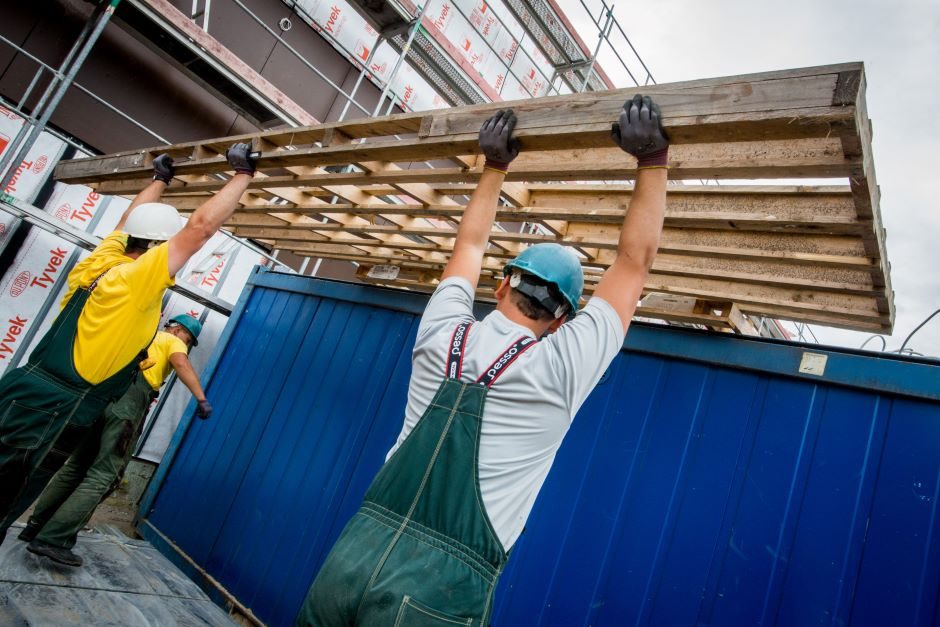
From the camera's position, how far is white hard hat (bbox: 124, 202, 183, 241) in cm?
393

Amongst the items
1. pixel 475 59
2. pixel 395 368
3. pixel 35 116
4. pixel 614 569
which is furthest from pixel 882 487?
pixel 475 59

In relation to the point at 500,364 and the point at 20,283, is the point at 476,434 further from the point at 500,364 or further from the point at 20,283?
the point at 20,283

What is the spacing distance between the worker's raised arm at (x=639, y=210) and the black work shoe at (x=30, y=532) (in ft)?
17.8

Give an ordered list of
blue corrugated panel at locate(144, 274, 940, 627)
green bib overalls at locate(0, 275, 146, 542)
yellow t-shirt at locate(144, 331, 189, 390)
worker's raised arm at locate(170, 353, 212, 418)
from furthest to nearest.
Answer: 1. worker's raised arm at locate(170, 353, 212, 418)
2. yellow t-shirt at locate(144, 331, 189, 390)
3. green bib overalls at locate(0, 275, 146, 542)
4. blue corrugated panel at locate(144, 274, 940, 627)

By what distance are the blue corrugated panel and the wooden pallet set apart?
519 millimetres

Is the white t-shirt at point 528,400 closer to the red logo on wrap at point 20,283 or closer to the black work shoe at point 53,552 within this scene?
the black work shoe at point 53,552

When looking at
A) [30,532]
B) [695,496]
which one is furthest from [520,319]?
[30,532]

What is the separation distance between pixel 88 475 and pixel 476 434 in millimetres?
4738

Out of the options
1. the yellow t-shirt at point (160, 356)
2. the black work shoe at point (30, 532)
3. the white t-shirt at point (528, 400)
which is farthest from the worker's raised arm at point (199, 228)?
the black work shoe at point (30, 532)

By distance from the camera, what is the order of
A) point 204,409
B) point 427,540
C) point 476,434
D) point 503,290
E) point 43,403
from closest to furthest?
point 427,540
point 476,434
point 503,290
point 43,403
point 204,409

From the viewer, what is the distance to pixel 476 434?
1.80m

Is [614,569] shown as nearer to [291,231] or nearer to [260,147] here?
[260,147]

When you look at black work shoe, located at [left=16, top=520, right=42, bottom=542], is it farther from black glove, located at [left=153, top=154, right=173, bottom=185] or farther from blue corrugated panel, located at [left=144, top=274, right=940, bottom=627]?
black glove, located at [left=153, top=154, right=173, bottom=185]

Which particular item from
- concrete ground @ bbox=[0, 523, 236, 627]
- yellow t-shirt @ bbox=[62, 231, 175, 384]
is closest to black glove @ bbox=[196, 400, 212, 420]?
concrete ground @ bbox=[0, 523, 236, 627]
